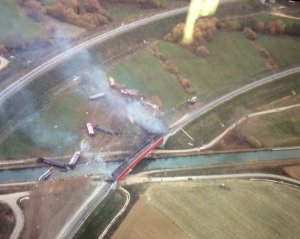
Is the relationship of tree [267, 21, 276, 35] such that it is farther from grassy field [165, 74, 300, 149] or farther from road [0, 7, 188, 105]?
road [0, 7, 188, 105]

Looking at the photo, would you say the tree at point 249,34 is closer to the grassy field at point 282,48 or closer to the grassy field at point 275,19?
the grassy field at point 282,48

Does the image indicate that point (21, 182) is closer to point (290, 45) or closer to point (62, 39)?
point (62, 39)

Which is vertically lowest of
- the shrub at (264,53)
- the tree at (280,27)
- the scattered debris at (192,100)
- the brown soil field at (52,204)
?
the brown soil field at (52,204)

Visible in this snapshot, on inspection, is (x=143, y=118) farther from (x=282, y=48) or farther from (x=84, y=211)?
(x=282, y=48)

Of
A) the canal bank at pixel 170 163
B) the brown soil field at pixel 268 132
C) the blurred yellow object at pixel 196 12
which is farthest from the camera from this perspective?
the blurred yellow object at pixel 196 12

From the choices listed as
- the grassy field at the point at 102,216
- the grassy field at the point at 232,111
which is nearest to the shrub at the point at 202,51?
the grassy field at the point at 232,111

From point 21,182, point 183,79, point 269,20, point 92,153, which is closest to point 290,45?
point 269,20

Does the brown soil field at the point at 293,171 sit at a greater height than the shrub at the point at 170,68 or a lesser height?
lesser

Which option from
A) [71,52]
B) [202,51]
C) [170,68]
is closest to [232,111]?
[170,68]
